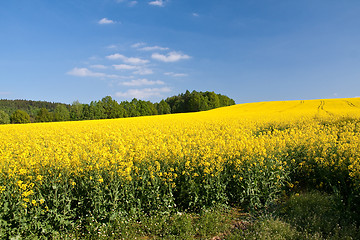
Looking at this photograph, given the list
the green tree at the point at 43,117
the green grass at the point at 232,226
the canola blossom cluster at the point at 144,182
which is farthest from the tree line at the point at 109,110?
the green grass at the point at 232,226

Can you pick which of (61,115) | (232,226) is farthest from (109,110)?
(232,226)

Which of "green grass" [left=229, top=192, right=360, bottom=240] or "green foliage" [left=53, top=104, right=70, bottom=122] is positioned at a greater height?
"green foliage" [left=53, top=104, right=70, bottom=122]

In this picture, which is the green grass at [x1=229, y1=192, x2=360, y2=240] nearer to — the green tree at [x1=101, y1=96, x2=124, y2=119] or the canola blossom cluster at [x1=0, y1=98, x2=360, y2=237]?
the canola blossom cluster at [x1=0, y1=98, x2=360, y2=237]

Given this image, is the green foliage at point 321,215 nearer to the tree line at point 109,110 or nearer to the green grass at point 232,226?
the green grass at point 232,226

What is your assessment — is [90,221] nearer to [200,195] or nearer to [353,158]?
[200,195]

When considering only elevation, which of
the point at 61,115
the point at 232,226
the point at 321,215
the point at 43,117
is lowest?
the point at 232,226

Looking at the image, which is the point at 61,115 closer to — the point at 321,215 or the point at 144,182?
the point at 144,182

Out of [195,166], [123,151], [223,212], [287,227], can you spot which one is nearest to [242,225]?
[223,212]

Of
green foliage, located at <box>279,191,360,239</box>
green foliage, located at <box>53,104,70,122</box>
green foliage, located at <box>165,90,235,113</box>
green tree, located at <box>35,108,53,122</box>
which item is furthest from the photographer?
green foliage, located at <box>165,90,235,113</box>

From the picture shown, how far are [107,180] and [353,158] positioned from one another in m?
6.95

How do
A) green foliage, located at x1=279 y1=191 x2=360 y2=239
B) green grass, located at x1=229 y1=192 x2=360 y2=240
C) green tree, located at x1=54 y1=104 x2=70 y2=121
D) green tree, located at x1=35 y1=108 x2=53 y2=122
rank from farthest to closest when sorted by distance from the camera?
green tree, located at x1=54 y1=104 x2=70 y2=121 < green tree, located at x1=35 y1=108 x2=53 y2=122 < green foliage, located at x1=279 y1=191 x2=360 y2=239 < green grass, located at x1=229 y1=192 x2=360 y2=240

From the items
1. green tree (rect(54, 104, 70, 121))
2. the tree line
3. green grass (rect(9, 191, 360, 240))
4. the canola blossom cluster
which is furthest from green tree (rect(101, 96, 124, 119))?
green grass (rect(9, 191, 360, 240))

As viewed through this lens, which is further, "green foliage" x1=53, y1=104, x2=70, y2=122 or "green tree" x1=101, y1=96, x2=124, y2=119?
"green foliage" x1=53, y1=104, x2=70, y2=122

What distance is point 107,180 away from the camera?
17.7ft
